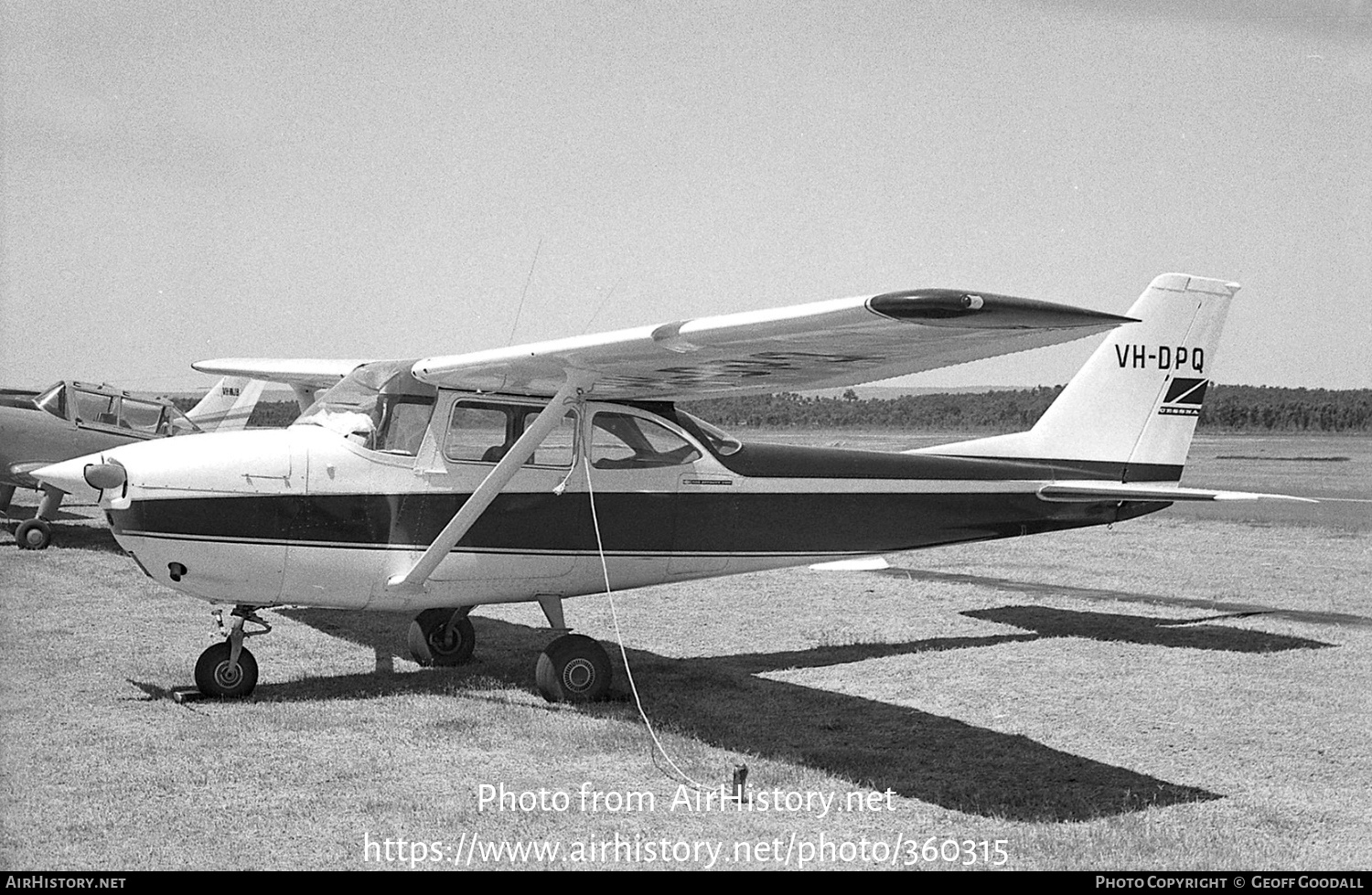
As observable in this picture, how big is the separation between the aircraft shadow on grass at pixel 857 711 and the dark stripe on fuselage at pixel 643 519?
0.94 metres

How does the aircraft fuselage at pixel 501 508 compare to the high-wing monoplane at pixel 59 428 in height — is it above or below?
above

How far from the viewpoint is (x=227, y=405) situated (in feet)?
70.4

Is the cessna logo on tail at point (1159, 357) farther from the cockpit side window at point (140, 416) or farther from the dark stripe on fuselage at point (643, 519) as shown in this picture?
the cockpit side window at point (140, 416)

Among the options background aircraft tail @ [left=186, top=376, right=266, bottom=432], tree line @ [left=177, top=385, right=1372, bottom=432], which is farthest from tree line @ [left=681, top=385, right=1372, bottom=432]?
background aircraft tail @ [left=186, top=376, right=266, bottom=432]

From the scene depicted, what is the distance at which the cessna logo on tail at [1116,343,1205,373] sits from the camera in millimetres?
9906

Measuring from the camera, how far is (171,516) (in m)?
6.58

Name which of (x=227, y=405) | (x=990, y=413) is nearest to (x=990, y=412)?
(x=990, y=413)

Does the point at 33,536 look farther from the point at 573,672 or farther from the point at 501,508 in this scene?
the point at 573,672

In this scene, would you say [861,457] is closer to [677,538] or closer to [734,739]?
[677,538]

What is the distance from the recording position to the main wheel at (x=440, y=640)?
835 centimetres

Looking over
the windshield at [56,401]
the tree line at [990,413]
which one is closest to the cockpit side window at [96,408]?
the windshield at [56,401]

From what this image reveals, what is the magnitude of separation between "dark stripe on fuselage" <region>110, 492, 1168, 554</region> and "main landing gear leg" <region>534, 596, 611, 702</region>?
622mm

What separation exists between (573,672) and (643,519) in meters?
1.09

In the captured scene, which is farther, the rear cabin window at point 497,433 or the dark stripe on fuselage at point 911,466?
the dark stripe on fuselage at point 911,466
